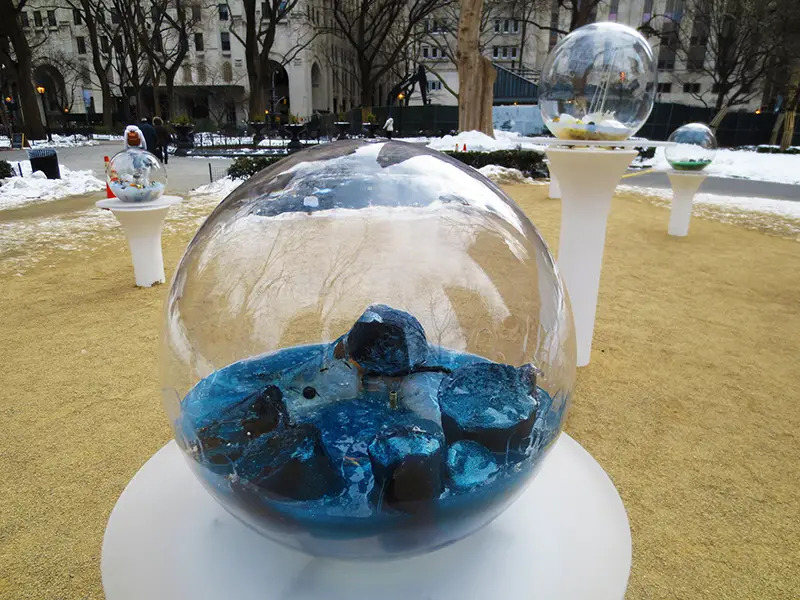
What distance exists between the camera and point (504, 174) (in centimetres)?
1390

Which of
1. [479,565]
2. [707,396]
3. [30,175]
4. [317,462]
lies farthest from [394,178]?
[30,175]

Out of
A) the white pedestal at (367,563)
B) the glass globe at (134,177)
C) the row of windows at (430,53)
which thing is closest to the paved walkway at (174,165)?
the glass globe at (134,177)

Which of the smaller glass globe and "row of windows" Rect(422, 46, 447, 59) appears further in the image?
"row of windows" Rect(422, 46, 447, 59)

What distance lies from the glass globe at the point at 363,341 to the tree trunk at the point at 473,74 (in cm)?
1444

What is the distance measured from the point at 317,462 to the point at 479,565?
0.50m

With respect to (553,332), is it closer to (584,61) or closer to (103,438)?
(103,438)

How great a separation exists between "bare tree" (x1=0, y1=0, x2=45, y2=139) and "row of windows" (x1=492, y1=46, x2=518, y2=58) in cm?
3716

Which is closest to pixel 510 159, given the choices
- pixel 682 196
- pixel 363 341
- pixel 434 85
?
pixel 682 196

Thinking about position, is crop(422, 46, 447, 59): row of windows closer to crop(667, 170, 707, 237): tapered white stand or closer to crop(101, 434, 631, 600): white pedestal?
crop(667, 170, 707, 237): tapered white stand

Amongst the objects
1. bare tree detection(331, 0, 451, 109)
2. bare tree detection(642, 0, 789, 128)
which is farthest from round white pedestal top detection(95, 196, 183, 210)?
bare tree detection(331, 0, 451, 109)

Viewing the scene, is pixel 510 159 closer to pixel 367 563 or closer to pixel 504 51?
pixel 367 563

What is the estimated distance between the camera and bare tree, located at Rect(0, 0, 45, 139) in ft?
71.9

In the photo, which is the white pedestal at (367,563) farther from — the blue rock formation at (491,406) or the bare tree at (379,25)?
the bare tree at (379,25)

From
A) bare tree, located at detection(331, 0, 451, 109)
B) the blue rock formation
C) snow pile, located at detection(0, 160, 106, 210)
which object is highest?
bare tree, located at detection(331, 0, 451, 109)
